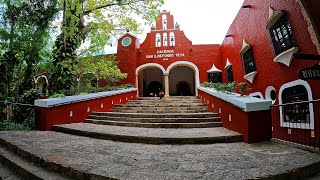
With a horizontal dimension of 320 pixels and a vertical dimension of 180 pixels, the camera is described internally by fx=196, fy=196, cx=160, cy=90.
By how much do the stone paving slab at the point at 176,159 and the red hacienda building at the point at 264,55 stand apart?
118cm

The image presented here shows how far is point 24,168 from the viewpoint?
126 inches

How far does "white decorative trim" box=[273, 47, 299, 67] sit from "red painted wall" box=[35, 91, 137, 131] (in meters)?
7.48

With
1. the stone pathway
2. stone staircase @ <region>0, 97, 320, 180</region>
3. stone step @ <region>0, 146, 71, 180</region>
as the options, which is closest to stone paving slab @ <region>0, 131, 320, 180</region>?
stone staircase @ <region>0, 97, 320, 180</region>

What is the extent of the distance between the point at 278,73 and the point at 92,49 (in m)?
9.14

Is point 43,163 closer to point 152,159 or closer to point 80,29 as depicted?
point 152,159

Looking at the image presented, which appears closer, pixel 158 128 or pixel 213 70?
pixel 158 128

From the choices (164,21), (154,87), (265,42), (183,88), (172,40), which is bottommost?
(183,88)

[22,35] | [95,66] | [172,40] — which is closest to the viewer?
[22,35]

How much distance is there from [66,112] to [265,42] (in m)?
8.13

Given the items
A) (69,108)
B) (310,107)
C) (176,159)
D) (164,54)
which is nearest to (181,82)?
(164,54)

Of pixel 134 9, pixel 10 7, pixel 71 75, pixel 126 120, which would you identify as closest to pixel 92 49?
pixel 71 75

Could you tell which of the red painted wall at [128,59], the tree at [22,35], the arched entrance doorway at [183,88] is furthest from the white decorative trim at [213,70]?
the tree at [22,35]

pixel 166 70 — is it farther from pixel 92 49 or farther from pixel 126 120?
pixel 126 120

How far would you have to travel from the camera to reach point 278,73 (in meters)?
7.06
